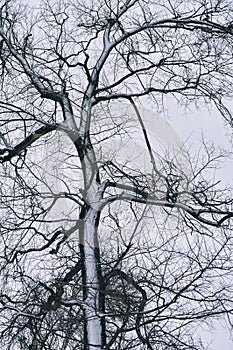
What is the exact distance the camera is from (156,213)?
562 centimetres

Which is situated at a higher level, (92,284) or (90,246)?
(90,246)

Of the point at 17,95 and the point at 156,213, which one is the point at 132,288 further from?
the point at 17,95

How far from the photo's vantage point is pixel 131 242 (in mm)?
→ 5570

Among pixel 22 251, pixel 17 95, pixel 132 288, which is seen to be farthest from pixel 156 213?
pixel 17 95

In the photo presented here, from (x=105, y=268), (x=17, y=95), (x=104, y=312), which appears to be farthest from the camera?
(x=17, y=95)

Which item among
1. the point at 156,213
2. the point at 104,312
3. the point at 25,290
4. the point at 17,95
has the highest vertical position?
the point at 17,95

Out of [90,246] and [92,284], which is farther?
[90,246]

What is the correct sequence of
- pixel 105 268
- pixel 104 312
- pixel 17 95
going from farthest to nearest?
1. pixel 17 95
2. pixel 105 268
3. pixel 104 312

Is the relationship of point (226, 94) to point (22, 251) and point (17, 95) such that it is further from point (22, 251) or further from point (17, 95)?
point (22, 251)

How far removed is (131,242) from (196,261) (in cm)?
51

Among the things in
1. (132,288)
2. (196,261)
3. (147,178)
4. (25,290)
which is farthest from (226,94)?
(25,290)

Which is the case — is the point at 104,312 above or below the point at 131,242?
below

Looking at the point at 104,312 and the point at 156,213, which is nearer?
the point at 104,312

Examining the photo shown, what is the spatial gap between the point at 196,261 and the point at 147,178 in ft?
2.40
